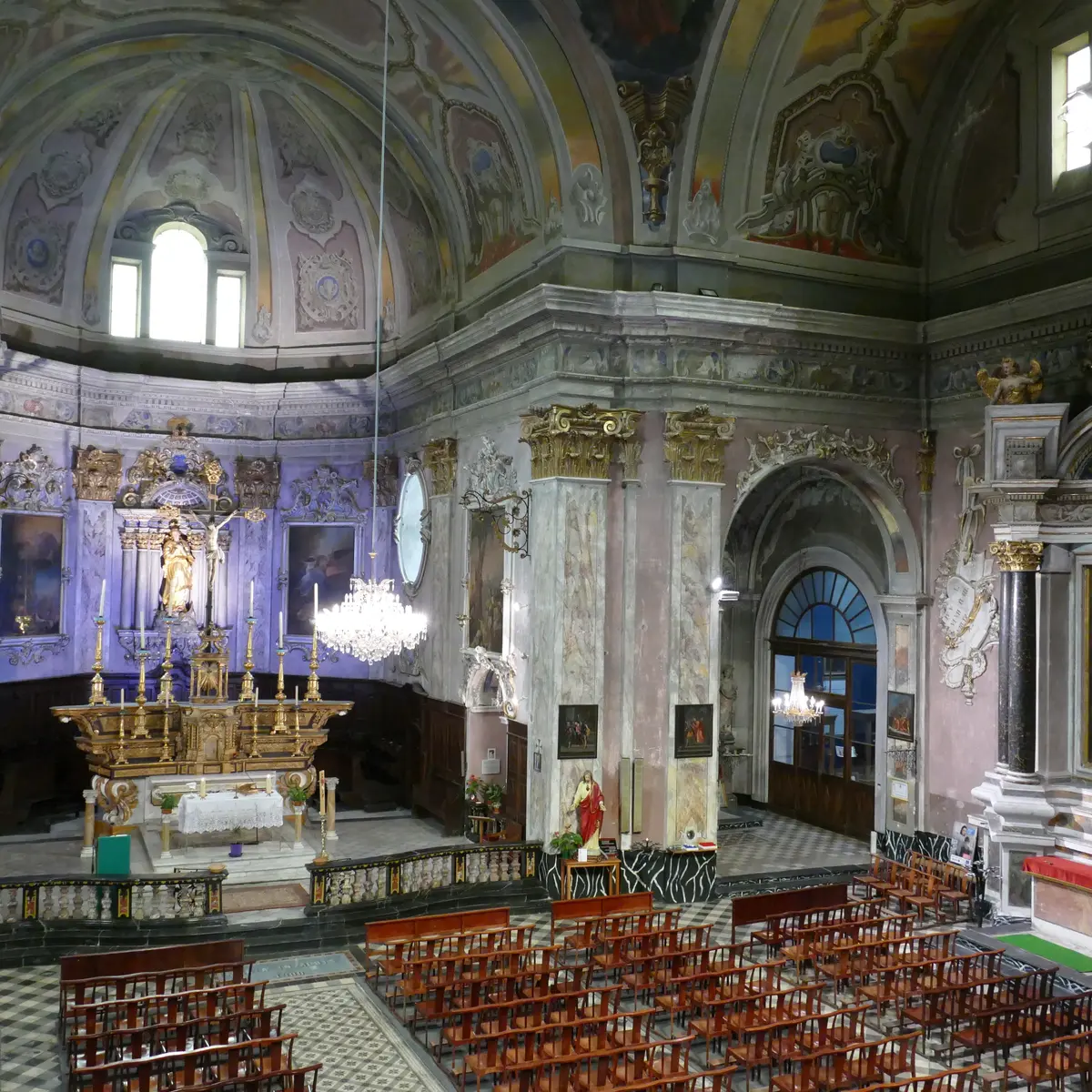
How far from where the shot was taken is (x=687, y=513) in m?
14.8

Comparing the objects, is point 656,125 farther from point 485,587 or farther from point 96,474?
point 96,474

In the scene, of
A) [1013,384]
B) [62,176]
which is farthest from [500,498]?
[62,176]

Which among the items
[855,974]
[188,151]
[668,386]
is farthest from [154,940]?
[188,151]

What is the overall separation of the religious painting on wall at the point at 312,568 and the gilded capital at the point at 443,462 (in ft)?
11.2

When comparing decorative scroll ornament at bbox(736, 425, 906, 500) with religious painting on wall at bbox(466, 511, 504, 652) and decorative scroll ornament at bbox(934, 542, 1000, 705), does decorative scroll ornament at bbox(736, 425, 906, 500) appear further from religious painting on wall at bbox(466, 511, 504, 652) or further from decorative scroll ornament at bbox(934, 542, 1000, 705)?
religious painting on wall at bbox(466, 511, 504, 652)

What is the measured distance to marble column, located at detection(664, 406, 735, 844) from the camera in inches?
575

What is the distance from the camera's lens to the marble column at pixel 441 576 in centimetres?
1791

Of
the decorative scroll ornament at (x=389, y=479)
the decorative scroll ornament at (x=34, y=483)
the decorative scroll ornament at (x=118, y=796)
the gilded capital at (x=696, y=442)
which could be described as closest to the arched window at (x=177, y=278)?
the decorative scroll ornament at (x=34, y=483)

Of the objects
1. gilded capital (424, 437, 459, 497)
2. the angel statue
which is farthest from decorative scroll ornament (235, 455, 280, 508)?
the angel statue

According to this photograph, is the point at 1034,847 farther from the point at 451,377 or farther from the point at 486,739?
the point at 451,377

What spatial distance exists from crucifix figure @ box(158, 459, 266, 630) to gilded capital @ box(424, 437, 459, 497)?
13.3 ft

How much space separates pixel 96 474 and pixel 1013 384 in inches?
576

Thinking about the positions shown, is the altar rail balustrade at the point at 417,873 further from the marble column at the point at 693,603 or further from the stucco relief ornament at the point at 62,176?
the stucco relief ornament at the point at 62,176

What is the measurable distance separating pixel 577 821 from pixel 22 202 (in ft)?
44.4
